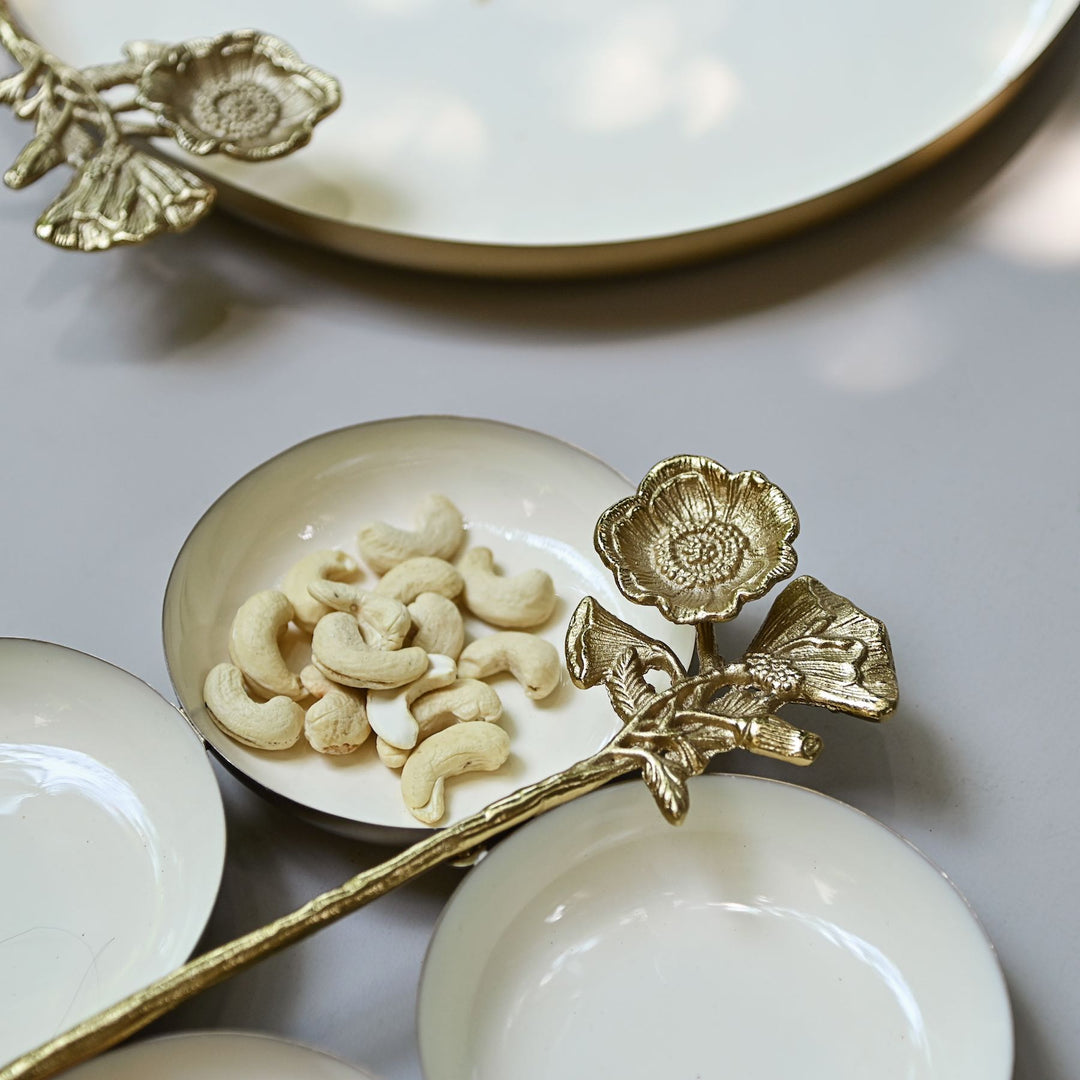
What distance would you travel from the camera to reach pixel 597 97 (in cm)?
73

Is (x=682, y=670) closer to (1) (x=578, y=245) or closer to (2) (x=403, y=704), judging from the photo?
(2) (x=403, y=704)

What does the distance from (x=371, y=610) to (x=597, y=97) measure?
409 millimetres

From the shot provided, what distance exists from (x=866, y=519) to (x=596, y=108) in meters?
0.33

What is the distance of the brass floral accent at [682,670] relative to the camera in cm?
40

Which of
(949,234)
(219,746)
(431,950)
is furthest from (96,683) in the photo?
(949,234)

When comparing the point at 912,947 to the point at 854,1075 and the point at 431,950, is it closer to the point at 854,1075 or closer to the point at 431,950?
the point at 854,1075

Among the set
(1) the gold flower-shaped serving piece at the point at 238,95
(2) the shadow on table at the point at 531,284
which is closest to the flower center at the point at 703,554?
(2) the shadow on table at the point at 531,284

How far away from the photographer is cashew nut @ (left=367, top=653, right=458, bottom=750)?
0.46 metres

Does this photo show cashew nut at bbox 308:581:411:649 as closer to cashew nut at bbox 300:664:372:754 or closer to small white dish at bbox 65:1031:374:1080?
cashew nut at bbox 300:664:372:754

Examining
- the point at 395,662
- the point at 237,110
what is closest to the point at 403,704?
the point at 395,662

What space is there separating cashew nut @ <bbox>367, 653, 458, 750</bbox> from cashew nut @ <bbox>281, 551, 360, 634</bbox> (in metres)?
0.05

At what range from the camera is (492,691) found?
485 millimetres

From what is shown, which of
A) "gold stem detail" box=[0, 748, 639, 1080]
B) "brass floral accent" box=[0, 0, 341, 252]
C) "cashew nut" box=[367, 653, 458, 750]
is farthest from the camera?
"brass floral accent" box=[0, 0, 341, 252]

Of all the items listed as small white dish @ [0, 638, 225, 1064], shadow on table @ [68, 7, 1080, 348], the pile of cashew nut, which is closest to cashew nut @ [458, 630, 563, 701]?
the pile of cashew nut
